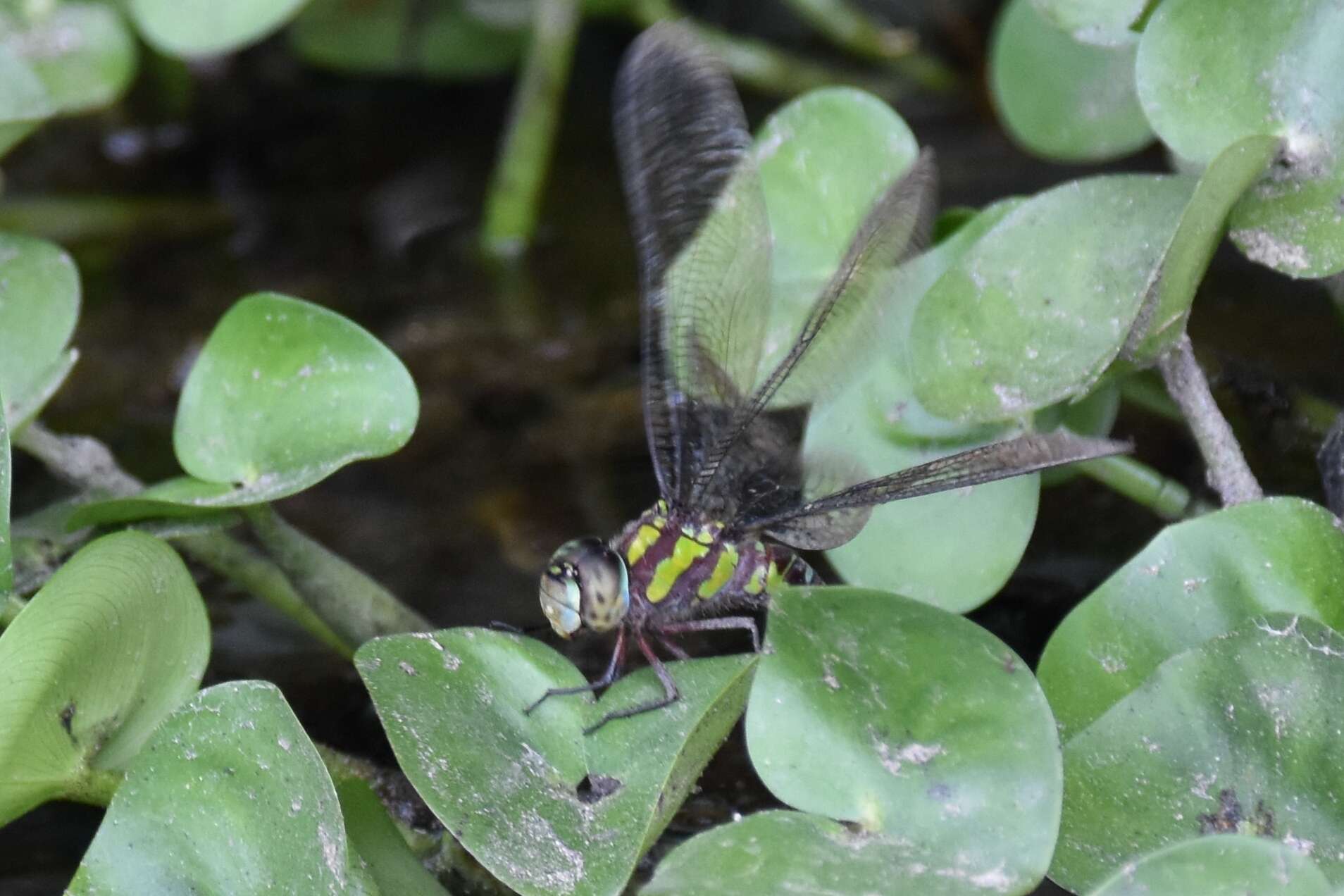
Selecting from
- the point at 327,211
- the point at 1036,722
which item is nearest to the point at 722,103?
the point at 1036,722

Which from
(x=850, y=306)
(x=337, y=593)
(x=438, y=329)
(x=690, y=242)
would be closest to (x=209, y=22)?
(x=438, y=329)

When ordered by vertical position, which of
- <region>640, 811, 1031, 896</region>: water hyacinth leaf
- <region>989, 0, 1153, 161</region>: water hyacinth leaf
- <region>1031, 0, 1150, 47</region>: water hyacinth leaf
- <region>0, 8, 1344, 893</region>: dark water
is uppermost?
<region>1031, 0, 1150, 47</region>: water hyacinth leaf

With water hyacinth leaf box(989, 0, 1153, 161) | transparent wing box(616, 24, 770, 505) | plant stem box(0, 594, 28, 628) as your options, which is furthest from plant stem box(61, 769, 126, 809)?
water hyacinth leaf box(989, 0, 1153, 161)

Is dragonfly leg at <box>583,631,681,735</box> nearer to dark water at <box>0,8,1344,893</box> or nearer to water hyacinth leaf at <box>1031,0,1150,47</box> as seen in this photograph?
dark water at <box>0,8,1344,893</box>

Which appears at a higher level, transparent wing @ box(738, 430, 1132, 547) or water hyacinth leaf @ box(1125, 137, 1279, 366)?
water hyacinth leaf @ box(1125, 137, 1279, 366)

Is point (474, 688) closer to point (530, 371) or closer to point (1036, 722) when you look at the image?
point (1036, 722)

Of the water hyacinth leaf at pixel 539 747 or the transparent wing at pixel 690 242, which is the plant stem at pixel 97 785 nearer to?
the water hyacinth leaf at pixel 539 747

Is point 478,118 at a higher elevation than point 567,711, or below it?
below
